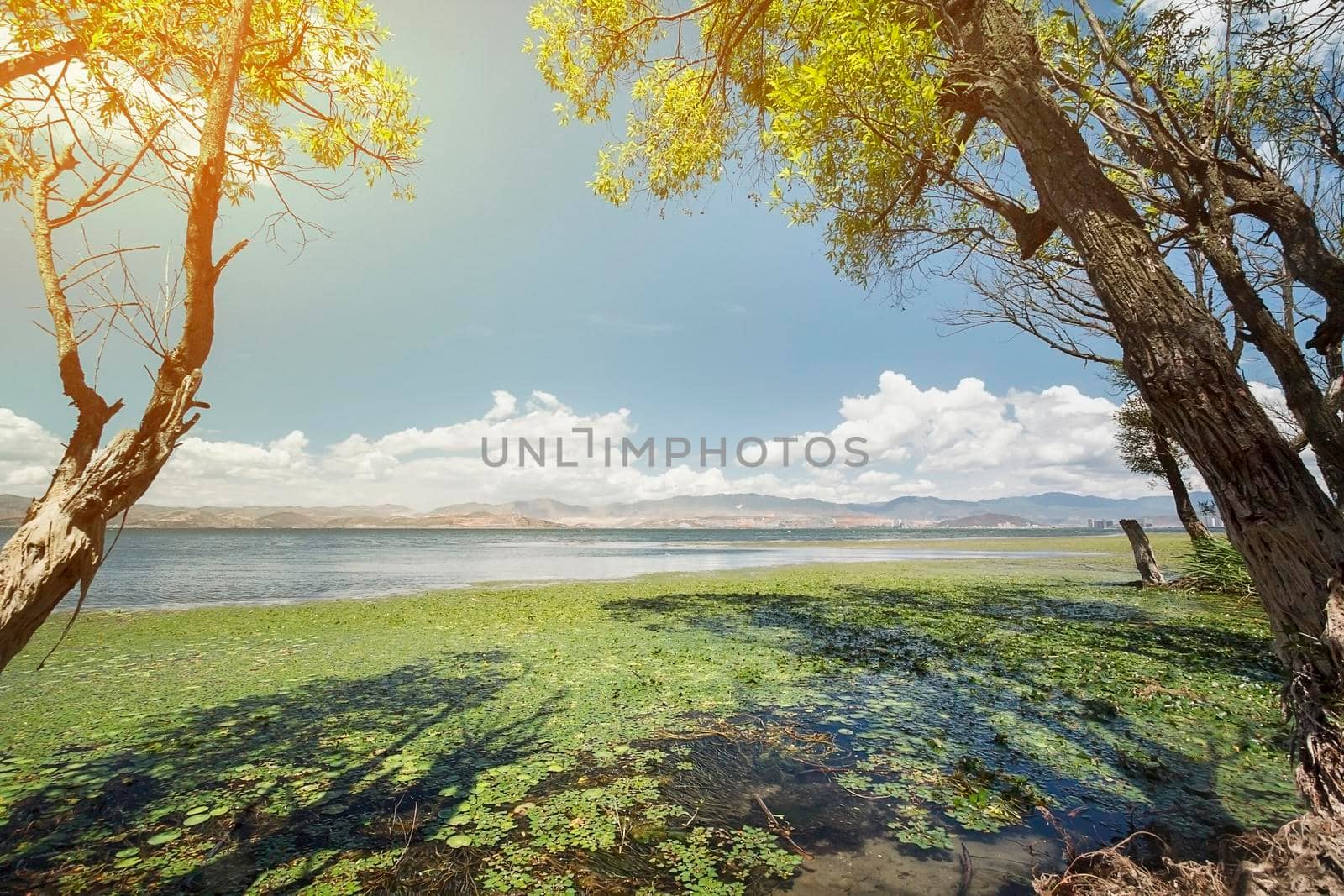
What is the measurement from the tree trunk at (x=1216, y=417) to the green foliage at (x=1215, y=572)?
14.3 meters

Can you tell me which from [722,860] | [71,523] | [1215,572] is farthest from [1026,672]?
[1215,572]

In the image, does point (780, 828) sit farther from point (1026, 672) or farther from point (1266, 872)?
point (1026, 672)

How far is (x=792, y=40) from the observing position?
23.0 feet

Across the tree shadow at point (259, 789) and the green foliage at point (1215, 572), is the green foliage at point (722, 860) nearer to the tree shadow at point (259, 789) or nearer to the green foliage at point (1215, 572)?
the tree shadow at point (259, 789)

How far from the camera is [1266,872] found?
1842 mm

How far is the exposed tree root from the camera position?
1760mm

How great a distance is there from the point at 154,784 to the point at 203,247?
4.08 m

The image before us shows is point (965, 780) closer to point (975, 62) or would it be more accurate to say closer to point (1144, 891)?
point (1144, 891)

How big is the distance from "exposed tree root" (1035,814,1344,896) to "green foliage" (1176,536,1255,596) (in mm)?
14827

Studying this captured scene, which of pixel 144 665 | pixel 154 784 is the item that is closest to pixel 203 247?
pixel 154 784

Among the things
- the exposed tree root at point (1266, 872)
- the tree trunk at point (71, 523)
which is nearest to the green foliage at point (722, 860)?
the exposed tree root at point (1266, 872)

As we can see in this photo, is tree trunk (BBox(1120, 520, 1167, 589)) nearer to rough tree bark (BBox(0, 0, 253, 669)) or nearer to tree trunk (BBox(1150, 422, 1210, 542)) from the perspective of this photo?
tree trunk (BBox(1150, 422, 1210, 542))

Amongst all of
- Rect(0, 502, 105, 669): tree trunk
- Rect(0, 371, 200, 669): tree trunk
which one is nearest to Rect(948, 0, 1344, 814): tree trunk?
Rect(0, 371, 200, 669): tree trunk

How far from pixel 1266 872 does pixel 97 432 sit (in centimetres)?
472
